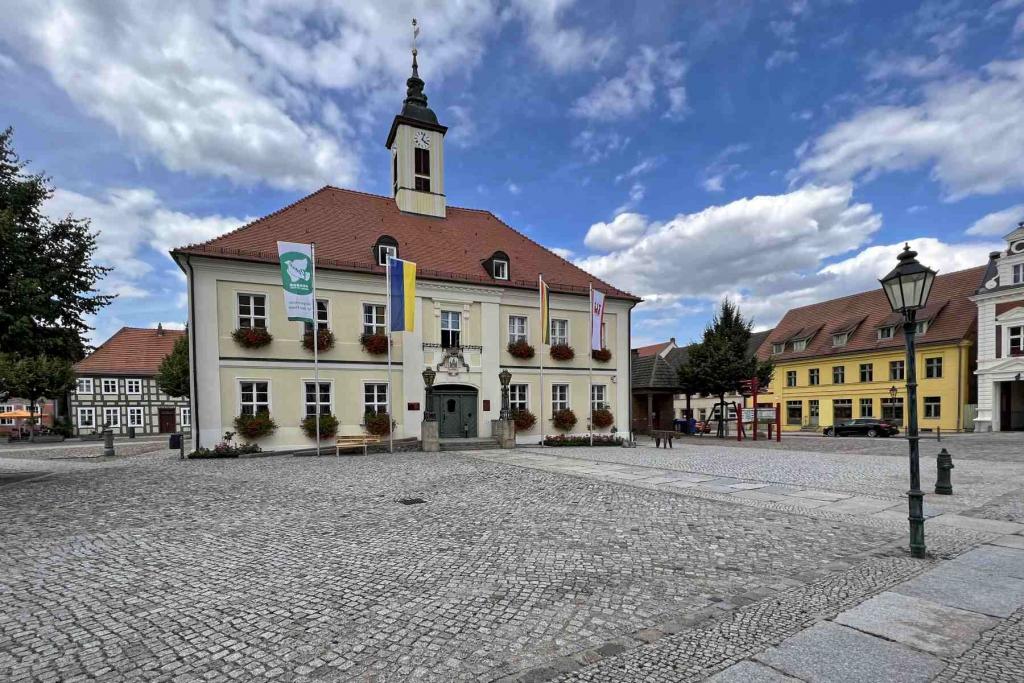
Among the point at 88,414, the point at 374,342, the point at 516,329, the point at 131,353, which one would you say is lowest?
A: the point at 88,414

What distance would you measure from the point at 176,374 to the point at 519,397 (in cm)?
2677

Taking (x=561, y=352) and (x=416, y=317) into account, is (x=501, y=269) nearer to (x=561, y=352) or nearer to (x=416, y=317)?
(x=416, y=317)

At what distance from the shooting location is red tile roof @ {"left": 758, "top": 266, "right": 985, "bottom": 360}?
38078 millimetres

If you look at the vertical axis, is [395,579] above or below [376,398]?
below

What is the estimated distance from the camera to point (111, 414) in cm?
4422

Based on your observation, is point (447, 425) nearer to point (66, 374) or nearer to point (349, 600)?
point (349, 600)

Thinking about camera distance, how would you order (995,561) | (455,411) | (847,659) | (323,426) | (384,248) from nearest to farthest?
1. (847,659)
2. (995,561)
3. (323,426)
4. (384,248)
5. (455,411)

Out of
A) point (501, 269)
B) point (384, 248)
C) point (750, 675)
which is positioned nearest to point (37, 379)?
point (384, 248)

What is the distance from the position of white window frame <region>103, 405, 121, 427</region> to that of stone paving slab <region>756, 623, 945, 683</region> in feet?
177

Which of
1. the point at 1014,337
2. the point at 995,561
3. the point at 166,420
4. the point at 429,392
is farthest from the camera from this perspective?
the point at 166,420

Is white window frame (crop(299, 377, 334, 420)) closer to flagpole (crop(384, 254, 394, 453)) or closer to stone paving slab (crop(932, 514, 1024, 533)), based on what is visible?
flagpole (crop(384, 254, 394, 453))

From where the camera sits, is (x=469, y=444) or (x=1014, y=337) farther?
(x=1014, y=337)

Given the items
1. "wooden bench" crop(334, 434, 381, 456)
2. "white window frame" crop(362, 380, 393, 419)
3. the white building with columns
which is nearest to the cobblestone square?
"wooden bench" crop(334, 434, 381, 456)

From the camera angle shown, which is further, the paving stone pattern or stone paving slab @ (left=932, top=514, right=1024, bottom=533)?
stone paving slab @ (left=932, top=514, right=1024, bottom=533)
